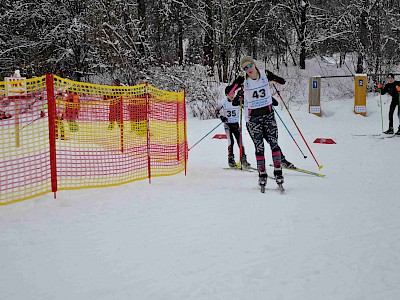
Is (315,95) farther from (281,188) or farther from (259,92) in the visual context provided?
(281,188)

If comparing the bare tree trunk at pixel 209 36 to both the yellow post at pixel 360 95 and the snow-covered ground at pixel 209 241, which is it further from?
the snow-covered ground at pixel 209 241

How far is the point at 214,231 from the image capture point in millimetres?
4355

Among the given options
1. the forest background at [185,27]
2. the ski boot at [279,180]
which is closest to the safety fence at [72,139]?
the ski boot at [279,180]

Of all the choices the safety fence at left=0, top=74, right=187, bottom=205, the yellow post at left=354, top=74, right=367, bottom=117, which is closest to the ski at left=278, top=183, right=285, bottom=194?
the safety fence at left=0, top=74, right=187, bottom=205

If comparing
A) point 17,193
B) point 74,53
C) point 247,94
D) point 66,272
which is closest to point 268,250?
point 66,272

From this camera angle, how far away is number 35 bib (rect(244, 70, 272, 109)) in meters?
6.06

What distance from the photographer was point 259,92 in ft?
19.9

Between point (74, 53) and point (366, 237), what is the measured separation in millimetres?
20906

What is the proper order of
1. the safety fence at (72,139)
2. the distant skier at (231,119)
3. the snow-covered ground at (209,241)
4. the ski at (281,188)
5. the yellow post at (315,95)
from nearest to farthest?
the snow-covered ground at (209,241) < the safety fence at (72,139) < the ski at (281,188) < the distant skier at (231,119) < the yellow post at (315,95)

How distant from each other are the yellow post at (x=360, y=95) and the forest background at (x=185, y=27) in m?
2.28

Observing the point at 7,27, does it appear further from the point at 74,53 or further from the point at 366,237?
the point at 366,237

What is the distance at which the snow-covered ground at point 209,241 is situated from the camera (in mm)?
3092

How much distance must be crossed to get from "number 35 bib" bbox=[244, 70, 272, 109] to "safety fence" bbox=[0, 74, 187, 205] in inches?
73.1

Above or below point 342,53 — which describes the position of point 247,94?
below
